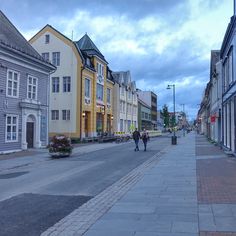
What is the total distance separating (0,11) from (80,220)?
1145 inches

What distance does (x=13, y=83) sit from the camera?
93.5ft

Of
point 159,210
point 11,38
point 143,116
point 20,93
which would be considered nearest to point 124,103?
point 143,116

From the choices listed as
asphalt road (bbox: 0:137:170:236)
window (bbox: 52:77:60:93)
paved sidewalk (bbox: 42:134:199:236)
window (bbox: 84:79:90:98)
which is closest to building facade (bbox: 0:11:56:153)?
asphalt road (bbox: 0:137:170:236)

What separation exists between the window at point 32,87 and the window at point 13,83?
5.65 feet

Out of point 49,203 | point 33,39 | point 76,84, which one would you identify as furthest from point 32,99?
point 49,203

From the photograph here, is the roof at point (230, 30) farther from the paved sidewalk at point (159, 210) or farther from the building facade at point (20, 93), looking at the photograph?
the building facade at point (20, 93)

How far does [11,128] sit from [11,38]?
686cm

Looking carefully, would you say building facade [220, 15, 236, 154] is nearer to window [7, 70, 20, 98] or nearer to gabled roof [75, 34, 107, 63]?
window [7, 70, 20, 98]

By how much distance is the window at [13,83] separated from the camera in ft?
91.6

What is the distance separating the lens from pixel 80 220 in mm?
7738

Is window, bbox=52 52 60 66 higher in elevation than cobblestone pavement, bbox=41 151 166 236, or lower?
higher

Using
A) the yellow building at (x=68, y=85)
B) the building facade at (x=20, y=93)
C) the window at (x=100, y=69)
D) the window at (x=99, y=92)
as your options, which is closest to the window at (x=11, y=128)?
the building facade at (x=20, y=93)

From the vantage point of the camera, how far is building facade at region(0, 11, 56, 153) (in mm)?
27172

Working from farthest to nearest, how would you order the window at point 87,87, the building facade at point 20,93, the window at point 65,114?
the window at point 87,87
the window at point 65,114
the building facade at point 20,93
